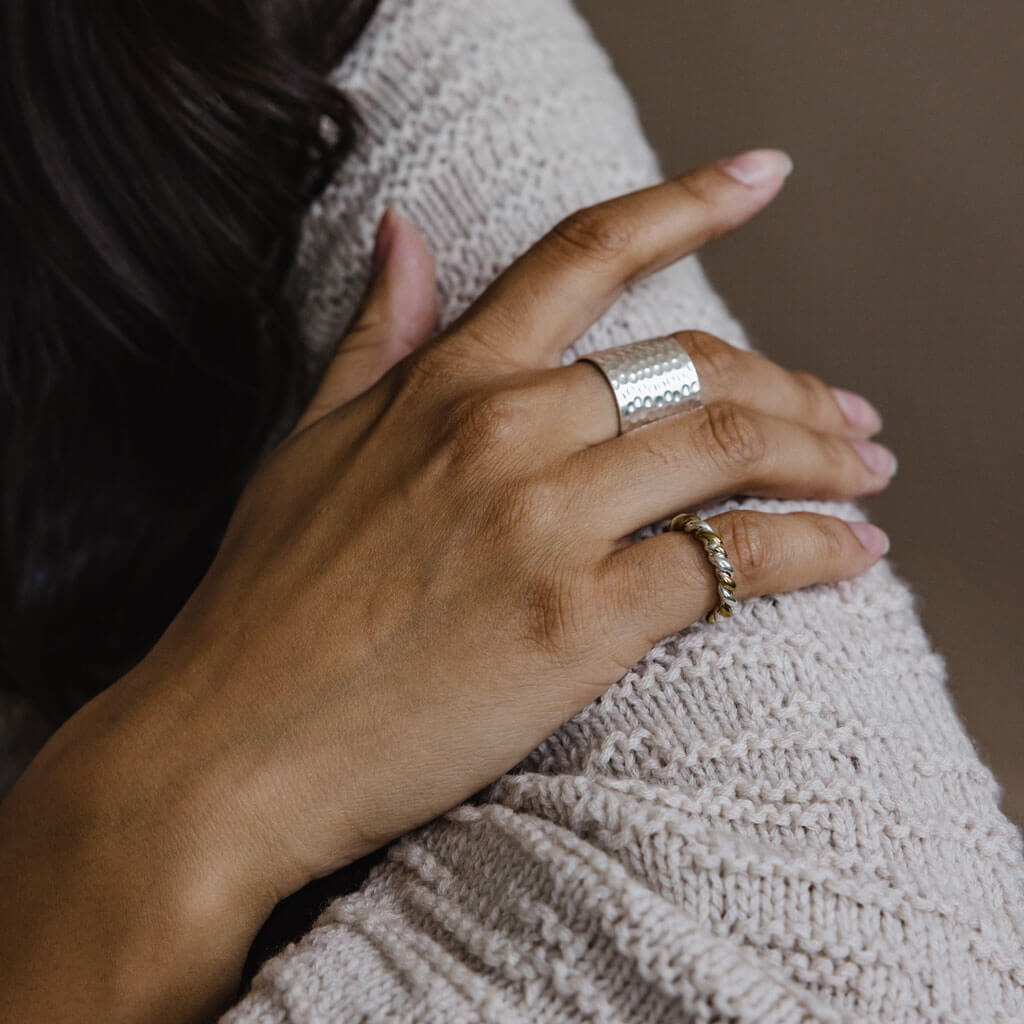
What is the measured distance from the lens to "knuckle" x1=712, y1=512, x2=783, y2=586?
580 mm

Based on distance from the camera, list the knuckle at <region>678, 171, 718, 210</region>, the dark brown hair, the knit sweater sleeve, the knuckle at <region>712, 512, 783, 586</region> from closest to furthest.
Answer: the knit sweater sleeve → the knuckle at <region>712, 512, 783, 586</region> → the knuckle at <region>678, 171, 718, 210</region> → the dark brown hair

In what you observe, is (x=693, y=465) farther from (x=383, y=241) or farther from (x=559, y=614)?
(x=383, y=241)

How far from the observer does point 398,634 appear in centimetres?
59

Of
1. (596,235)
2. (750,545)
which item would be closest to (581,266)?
(596,235)

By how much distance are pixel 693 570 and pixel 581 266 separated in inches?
9.8

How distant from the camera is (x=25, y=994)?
0.59 m

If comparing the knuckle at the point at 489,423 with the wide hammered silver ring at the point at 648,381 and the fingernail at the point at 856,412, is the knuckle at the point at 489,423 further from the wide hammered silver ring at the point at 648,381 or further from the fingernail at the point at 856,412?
the fingernail at the point at 856,412

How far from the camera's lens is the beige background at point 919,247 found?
928 millimetres

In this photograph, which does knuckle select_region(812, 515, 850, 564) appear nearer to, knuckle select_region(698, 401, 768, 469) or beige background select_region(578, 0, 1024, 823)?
knuckle select_region(698, 401, 768, 469)

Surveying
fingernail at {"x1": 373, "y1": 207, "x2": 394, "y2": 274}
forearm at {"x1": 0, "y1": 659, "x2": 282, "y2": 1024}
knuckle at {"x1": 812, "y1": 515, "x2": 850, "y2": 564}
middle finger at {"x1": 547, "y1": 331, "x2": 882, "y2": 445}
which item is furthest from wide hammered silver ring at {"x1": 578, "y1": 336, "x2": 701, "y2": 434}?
forearm at {"x1": 0, "y1": 659, "x2": 282, "y2": 1024}

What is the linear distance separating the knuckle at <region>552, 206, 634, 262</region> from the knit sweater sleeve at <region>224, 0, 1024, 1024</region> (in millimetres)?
79

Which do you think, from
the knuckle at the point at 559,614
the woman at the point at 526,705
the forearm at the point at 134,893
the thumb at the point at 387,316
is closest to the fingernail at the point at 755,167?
the woman at the point at 526,705

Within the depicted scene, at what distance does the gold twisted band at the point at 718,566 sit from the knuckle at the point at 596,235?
0.22 meters

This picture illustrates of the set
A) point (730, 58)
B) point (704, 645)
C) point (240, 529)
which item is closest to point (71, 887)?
point (240, 529)
